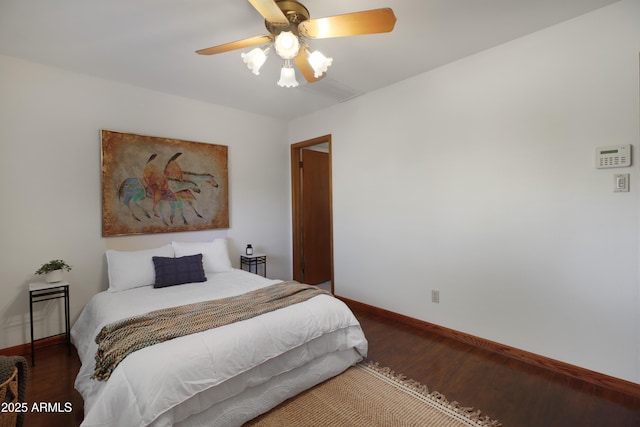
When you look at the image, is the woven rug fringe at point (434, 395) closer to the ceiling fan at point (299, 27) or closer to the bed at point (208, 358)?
the bed at point (208, 358)

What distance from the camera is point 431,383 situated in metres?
2.06

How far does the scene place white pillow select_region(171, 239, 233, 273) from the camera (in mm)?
3088

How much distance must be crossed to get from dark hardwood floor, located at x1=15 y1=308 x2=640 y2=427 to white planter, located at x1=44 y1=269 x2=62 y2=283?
2.11 ft

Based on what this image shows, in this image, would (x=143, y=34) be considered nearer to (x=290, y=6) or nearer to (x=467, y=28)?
(x=290, y=6)

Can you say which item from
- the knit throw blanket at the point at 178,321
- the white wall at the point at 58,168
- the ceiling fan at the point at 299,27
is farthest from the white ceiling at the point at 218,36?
the knit throw blanket at the point at 178,321

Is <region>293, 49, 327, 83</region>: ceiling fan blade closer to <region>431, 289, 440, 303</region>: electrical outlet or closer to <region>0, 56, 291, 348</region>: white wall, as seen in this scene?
<region>0, 56, 291, 348</region>: white wall

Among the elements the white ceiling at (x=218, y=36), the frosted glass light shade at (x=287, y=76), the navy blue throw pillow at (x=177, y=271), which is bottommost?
the navy blue throw pillow at (x=177, y=271)

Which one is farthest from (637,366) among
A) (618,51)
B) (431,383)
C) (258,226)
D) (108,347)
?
(258,226)

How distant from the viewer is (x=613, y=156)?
1.93m

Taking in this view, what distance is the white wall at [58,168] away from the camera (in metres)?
2.46

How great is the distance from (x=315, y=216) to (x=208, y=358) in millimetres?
3228

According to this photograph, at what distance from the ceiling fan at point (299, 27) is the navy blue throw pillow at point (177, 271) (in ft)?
6.19

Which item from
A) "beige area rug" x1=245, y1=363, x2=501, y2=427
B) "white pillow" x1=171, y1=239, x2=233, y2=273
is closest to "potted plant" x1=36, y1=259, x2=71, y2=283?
"white pillow" x1=171, y1=239, x2=233, y2=273

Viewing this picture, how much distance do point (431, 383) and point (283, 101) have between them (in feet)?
10.7
